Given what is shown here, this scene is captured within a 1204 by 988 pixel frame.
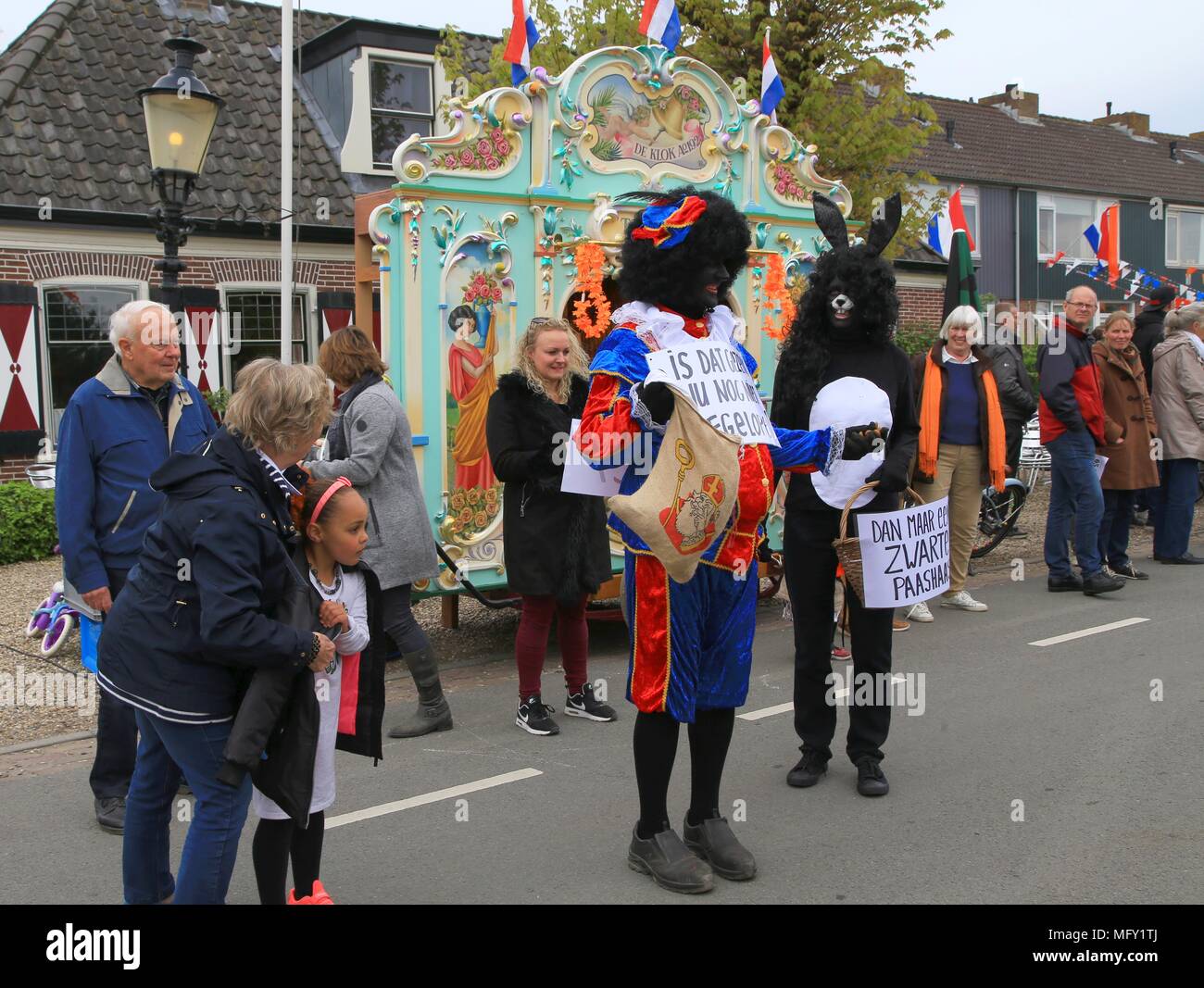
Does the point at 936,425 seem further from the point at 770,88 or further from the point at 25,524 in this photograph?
the point at 25,524

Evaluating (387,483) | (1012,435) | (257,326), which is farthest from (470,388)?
(257,326)

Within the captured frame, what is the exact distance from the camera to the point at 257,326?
42.7 feet

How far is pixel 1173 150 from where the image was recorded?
34500mm

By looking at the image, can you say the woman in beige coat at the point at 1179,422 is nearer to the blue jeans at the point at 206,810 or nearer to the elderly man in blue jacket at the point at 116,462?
the elderly man in blue jacket at the point at 116,462

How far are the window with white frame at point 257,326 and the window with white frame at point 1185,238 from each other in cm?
2670

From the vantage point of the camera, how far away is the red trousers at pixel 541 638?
540 centimetres

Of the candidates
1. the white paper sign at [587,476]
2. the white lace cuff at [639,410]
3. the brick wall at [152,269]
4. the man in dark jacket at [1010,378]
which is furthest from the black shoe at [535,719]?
the brick wall at [152,269]

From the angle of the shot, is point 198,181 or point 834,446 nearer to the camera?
point 834,446

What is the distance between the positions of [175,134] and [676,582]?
4965 mm

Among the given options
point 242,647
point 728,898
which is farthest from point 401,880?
point 242,647

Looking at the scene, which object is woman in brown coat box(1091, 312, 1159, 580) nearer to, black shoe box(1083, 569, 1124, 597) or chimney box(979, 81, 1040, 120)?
black shoe box(1083, 569, 1124, 597)

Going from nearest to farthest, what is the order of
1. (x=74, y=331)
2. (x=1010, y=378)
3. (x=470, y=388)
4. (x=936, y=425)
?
1. (x=470, y=388)
2. (x=936, y=425)
3. (x=1010, y=378)
4. (x=74, y=331)

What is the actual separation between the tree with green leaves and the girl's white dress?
941 cm

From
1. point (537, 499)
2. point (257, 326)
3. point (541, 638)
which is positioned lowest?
point (541, 638)
